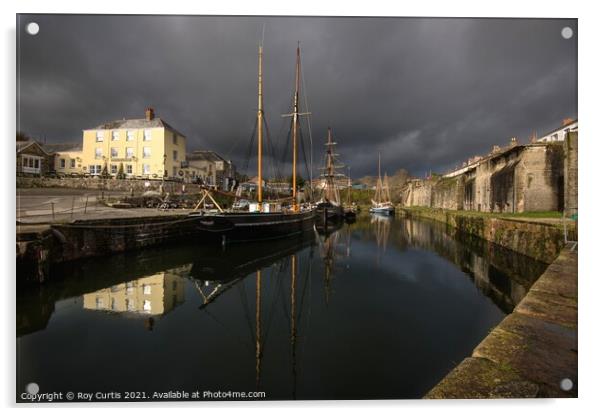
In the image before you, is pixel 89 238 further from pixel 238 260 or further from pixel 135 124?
pixel 135 124

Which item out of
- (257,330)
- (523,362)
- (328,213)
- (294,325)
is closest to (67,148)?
(328,213)

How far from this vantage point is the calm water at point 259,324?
361 cm

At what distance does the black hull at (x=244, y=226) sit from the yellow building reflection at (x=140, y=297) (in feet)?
18.9

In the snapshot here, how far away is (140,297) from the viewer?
278 inches

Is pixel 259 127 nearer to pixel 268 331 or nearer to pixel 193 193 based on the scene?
pixel 193 193

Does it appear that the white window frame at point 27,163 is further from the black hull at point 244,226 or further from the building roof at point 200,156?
the building roof at point 200,156

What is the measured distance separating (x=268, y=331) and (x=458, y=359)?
10.7ft

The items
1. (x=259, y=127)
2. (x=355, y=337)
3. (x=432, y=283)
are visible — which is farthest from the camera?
(x=259, y=127)

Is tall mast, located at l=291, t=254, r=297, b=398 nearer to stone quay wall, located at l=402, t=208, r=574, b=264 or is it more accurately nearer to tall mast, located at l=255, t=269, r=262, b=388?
tall mast, located at l=255, t=269, r=262, b=388

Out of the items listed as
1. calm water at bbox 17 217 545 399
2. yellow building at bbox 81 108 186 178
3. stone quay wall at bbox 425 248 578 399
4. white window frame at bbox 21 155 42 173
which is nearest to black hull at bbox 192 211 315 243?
calm water at bbox 17 217 545 399

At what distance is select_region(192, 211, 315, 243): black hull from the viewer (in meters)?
14.3

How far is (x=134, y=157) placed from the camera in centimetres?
2492

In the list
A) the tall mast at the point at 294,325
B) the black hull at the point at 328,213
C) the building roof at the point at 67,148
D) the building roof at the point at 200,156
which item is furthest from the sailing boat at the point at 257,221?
the building roof at the point at 200,156

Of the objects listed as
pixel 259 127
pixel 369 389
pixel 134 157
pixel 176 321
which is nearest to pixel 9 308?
pixel 176 321
